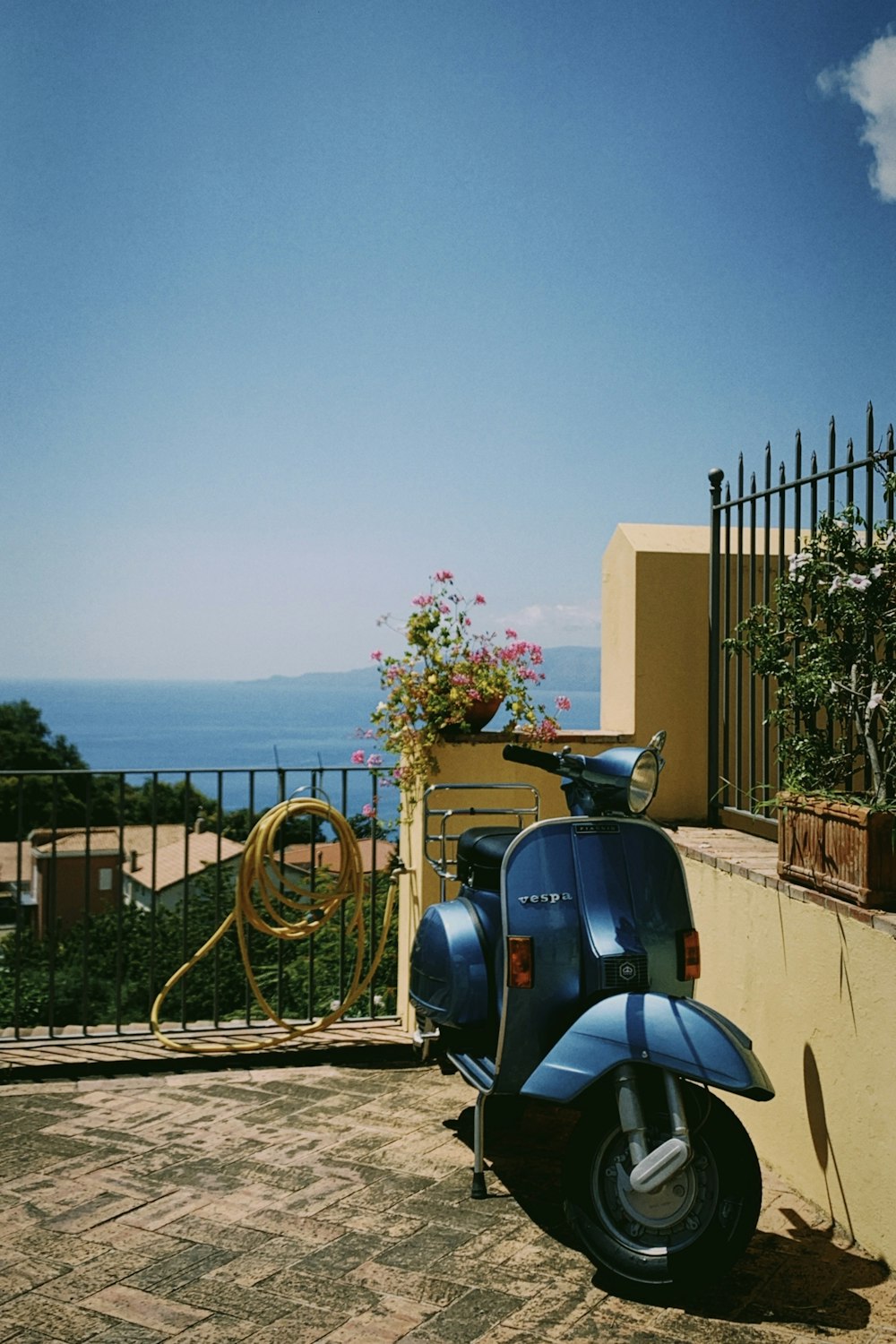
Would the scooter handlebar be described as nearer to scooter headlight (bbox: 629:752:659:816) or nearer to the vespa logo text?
scooter headlight (bbox: 629:752:659:816)

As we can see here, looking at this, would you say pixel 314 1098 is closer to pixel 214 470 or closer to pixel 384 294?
pixel 384 294

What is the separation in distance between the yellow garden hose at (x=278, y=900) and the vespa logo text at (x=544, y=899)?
1604 mm

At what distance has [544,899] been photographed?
309 centimetres

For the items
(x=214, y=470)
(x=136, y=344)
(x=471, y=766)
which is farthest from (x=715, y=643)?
(x=214, y=470)

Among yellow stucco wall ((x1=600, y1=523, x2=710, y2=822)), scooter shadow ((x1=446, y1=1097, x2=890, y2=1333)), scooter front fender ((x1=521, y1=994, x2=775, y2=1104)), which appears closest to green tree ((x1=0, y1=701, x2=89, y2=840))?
yellow stucco wall ((x1=600, y1=523, x2=710, y2=822))

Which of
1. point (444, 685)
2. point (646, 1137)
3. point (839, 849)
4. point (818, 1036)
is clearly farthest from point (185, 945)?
point (839, 849)

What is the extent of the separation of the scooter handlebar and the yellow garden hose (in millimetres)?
1550

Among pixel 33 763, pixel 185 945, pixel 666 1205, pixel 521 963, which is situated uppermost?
pixel 521 963

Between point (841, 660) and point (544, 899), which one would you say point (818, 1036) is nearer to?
point (544, 899)

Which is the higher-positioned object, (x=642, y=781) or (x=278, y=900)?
(x=642, y=781)

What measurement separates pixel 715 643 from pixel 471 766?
1.19 metres

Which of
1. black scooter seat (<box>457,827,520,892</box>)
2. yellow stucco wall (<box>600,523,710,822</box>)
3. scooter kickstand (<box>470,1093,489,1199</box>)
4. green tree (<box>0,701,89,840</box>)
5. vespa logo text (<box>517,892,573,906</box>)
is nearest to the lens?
vespa logo text (<box>517,892,573,906</box>)

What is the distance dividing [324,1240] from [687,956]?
124 centimetres

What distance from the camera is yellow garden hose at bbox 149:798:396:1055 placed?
4477mm
